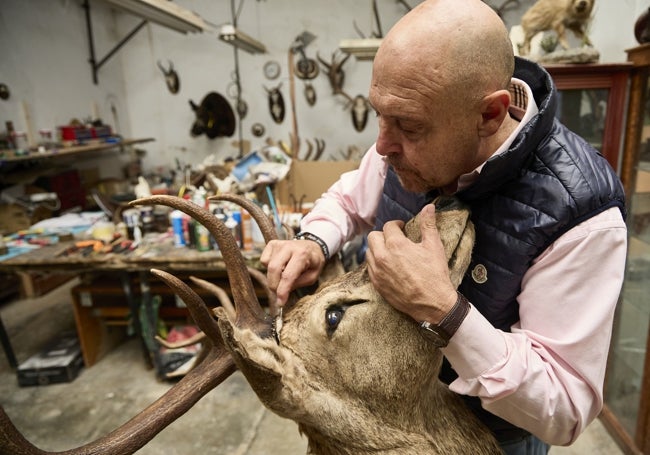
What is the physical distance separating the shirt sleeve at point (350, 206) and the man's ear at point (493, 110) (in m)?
0.53

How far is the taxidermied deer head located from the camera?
1.11 m

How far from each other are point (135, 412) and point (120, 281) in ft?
3.91

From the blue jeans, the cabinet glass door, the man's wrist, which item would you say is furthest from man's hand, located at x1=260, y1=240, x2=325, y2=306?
the cabinet glass door

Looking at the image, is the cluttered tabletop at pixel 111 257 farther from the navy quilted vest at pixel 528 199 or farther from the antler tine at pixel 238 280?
the navy quilted vest at pixel 528 199

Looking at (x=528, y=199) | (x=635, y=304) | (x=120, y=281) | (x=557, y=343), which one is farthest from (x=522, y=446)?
(x=120, y=281)

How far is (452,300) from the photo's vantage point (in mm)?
985

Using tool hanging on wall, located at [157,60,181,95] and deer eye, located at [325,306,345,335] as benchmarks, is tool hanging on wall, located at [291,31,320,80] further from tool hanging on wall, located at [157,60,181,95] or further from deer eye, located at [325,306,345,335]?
deer eye, located at [325,306,345,335]

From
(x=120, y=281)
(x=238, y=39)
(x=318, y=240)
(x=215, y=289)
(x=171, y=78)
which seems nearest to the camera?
(x=318, y=240)

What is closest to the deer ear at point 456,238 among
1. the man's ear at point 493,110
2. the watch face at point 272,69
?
the man's ear at point 493,110

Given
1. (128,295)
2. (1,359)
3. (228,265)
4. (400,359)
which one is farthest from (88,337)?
(400,359)

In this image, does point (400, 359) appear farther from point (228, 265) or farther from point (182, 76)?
point (182, 76)

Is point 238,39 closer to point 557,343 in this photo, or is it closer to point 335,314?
point 335,314

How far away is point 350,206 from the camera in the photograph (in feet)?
5.83

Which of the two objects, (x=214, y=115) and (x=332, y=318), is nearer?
(x=332, y=318)
